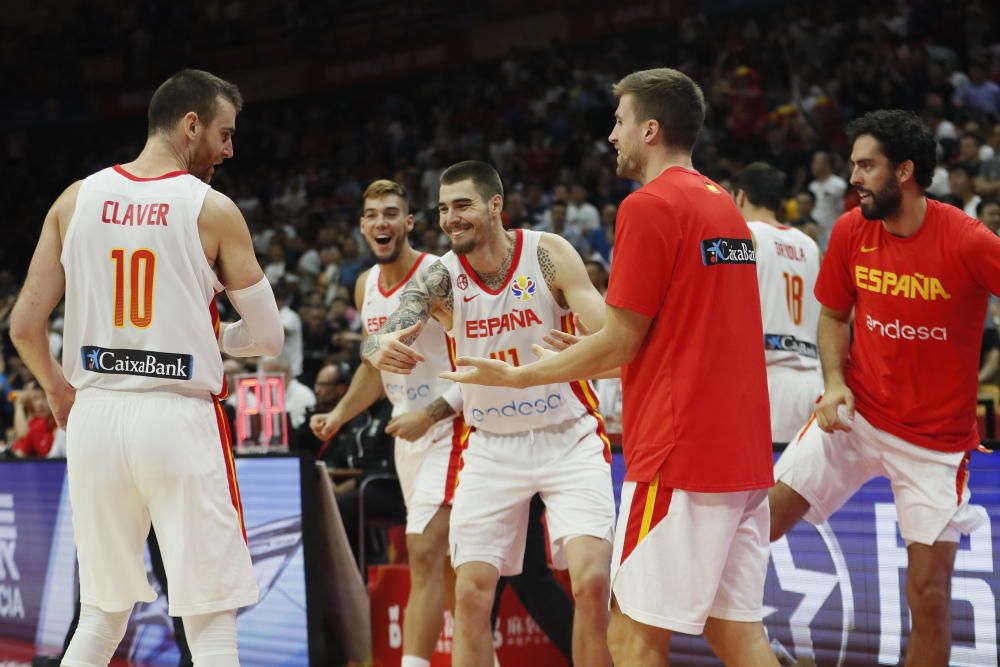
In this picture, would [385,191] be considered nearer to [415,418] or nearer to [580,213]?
[415,418]

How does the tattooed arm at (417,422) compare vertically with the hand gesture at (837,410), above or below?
below

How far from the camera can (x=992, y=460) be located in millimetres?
5207

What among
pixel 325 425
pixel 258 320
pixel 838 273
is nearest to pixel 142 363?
pixel 258 320

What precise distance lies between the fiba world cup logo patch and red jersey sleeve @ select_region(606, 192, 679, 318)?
1.56 meters

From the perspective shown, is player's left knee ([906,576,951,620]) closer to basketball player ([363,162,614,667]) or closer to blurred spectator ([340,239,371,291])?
basketball player ([363,162,614,667])

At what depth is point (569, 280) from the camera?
5117 mm

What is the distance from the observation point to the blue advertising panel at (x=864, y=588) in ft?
17.0

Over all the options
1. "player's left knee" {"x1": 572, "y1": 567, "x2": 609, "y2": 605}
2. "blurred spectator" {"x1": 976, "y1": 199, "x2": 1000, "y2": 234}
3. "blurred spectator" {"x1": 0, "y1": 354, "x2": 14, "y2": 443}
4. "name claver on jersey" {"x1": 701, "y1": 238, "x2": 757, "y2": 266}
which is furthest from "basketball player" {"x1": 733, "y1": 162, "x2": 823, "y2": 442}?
"blurred spectator" {"x1": 0, "y1": 354, "x2": 14, "y2": 443}

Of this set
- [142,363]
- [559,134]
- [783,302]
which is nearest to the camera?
[142,363]

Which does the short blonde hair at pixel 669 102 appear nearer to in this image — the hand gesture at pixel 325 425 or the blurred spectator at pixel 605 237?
the hand gesture at pixel 325 425

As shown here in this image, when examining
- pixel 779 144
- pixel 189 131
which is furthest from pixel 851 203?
pixel 189 131

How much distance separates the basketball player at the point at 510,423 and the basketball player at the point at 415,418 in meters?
0.39

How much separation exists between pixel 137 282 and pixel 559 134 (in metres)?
14.7

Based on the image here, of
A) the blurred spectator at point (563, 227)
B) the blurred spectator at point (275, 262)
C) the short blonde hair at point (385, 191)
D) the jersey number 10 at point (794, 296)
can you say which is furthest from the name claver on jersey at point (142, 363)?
the blurred spectator at point (275, 262)
